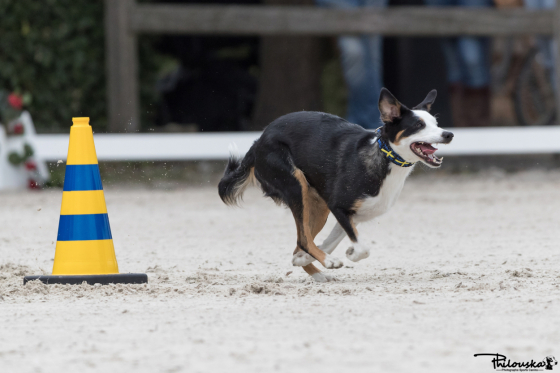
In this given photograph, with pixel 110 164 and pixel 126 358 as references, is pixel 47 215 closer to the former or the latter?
pixel 110 164

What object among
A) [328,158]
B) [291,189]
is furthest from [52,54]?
[328,158]

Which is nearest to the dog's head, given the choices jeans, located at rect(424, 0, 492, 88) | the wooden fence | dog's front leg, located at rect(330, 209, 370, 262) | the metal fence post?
dog's front leg, located at rect(330, 209, 370, 262)

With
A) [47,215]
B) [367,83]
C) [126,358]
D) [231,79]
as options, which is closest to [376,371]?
[126,358]

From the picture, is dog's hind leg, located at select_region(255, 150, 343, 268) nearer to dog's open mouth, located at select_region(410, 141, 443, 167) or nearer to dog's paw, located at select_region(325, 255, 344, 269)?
dog's paw, located at select_region(325, 255, 344, 269)

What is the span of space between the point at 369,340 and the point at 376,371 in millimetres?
413

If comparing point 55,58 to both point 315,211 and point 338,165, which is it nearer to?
point 315,211

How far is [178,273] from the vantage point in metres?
5.04

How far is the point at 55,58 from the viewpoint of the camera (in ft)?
33.9

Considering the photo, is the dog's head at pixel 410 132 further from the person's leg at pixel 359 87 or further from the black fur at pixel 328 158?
the person's leg at pixel 359 87

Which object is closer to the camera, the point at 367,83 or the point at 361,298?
the point at 361,298

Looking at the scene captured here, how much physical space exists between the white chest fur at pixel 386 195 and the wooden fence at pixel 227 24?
222 inches

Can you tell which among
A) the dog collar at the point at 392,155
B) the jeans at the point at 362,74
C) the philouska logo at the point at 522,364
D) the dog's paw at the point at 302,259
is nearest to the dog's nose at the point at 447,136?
the dog collar at the point at 392,155

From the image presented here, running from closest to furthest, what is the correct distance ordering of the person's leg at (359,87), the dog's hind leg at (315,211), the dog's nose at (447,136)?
the dog's nose at (447,136) → the dog's hind leg at (315,211) → the person's leg at (359,87)

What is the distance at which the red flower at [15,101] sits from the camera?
378 inches
